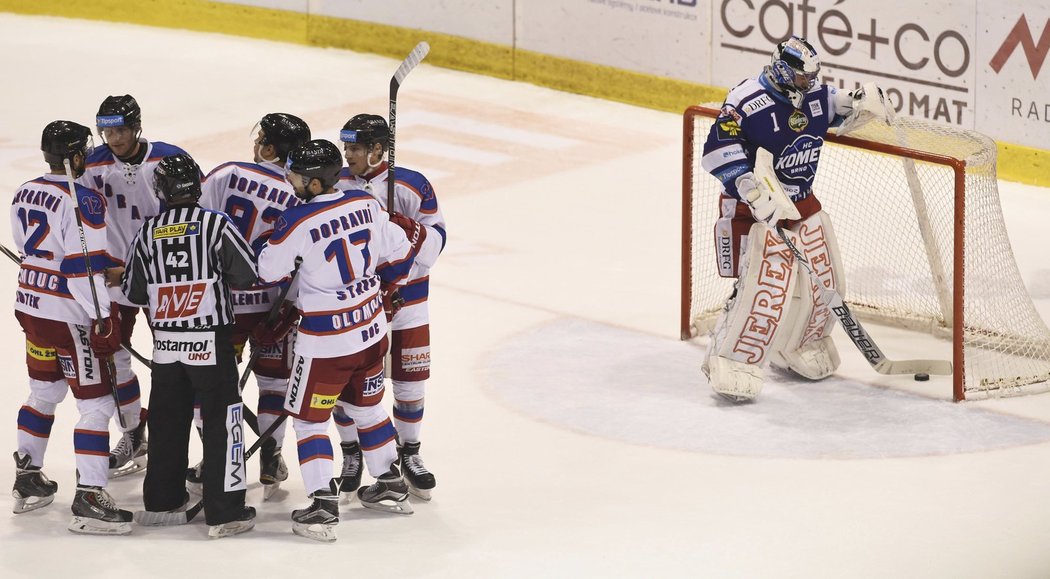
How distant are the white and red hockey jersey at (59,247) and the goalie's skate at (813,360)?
9.34 feet

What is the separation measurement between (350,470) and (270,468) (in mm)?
281

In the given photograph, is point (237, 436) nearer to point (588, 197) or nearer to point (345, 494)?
point (345, 494)

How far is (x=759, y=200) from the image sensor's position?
6.71m

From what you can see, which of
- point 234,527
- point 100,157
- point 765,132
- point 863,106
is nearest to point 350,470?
point 234,527

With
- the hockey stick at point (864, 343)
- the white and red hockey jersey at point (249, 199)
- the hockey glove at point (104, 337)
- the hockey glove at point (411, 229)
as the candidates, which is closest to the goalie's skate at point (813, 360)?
the hockey stick at point (864, 343)

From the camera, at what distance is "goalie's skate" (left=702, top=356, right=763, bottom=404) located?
270 inches

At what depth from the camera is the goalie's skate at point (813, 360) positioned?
23.4 feet

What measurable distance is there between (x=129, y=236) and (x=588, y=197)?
4.27 m

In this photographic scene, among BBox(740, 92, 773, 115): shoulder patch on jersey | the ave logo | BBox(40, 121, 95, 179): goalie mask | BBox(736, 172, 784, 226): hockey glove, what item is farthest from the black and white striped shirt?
BBox(740, 92, 773, 115): shoulder patch on jersey

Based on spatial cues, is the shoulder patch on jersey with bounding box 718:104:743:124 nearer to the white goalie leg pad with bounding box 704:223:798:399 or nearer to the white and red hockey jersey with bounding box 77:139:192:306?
the white goalie leg pad with bounding box 704:223:798:399

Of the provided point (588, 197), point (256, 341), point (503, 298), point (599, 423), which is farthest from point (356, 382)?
point (588, 197)

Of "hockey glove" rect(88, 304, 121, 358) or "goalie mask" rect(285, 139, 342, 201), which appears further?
"hockey glove" rect(88, 304, 121, 358)

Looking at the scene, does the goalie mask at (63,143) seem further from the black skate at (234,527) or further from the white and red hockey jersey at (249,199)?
the black skate at (234,527)

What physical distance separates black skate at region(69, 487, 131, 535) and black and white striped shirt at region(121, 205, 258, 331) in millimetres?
632
